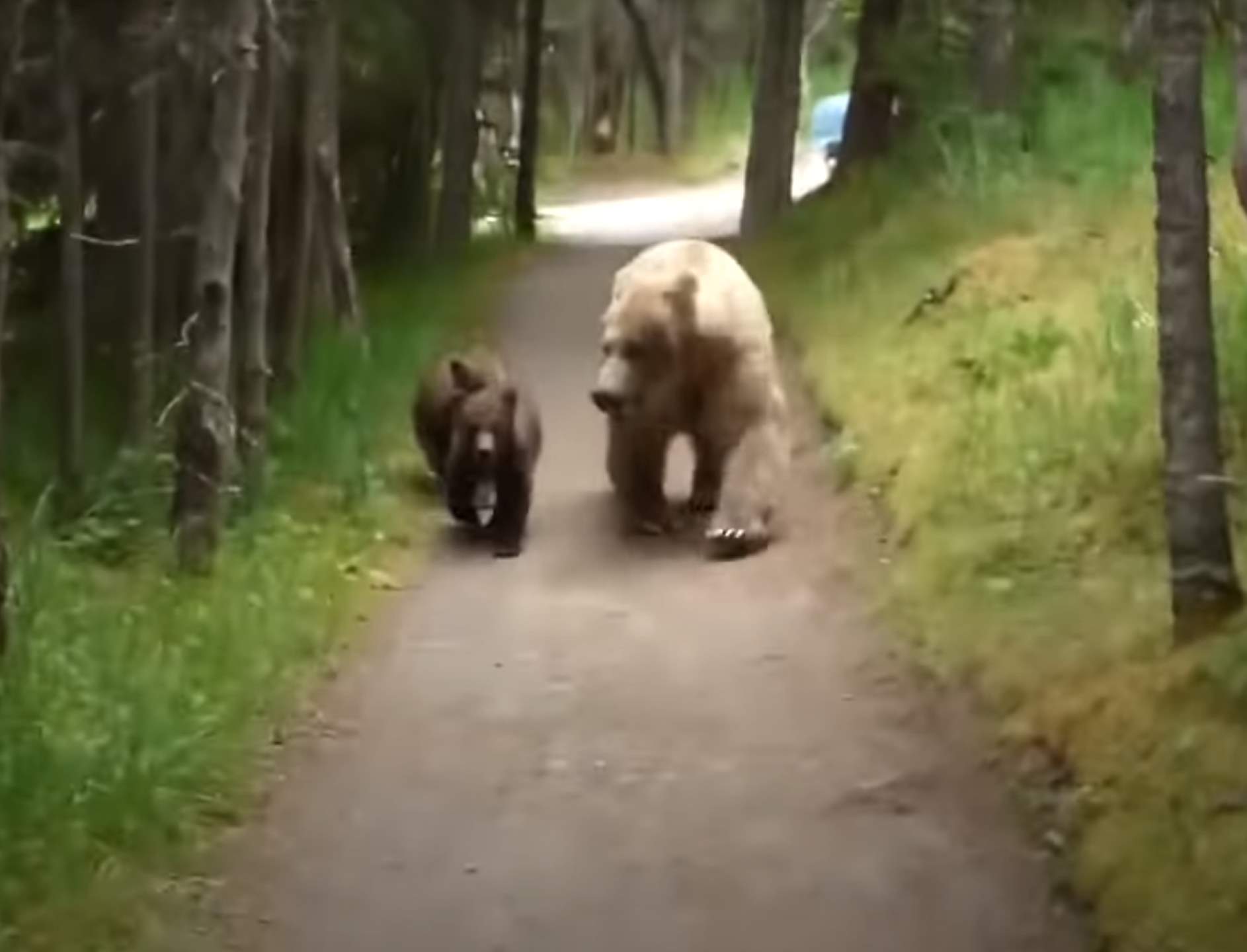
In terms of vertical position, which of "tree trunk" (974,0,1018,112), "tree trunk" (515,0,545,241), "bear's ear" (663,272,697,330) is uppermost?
"tree trunk" (974,0,1018,112)

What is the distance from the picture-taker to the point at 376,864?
6863 millimetres

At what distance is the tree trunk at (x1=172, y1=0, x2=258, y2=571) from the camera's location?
9.72 meters

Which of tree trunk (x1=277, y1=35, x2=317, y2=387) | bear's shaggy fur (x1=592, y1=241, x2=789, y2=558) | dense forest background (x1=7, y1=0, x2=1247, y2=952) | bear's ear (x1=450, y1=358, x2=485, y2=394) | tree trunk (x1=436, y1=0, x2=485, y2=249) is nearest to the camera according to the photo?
dense forest background (x1=7, y1=0, x2=1247, y2=952)

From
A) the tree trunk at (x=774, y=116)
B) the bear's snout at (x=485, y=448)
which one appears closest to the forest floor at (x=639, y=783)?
the bear's snout at (x=485, y=448)

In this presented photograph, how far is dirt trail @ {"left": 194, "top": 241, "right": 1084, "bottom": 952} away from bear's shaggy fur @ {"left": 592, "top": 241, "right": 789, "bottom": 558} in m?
0.37

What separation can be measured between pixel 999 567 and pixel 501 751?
87.2 inches

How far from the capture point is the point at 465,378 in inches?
456

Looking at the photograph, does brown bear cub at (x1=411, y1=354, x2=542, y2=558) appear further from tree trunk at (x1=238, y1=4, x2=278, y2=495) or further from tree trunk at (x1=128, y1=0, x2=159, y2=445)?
tree trunk at (x1=128, y1=0, x2=159, y2=445)

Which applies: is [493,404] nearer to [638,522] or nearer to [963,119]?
[638,522]

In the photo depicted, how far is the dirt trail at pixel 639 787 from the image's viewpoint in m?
6.34

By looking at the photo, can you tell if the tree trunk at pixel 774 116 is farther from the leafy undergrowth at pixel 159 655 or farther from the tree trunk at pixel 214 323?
the tree trunk at pixel 214 323

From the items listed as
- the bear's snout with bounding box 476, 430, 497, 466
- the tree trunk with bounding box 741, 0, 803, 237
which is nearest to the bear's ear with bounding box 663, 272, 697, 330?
the bear's snout with bounding box 476, 430, 497, 466

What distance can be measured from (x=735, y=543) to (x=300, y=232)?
430 centimetres

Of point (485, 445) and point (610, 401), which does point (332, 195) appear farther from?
point (610, 401)
